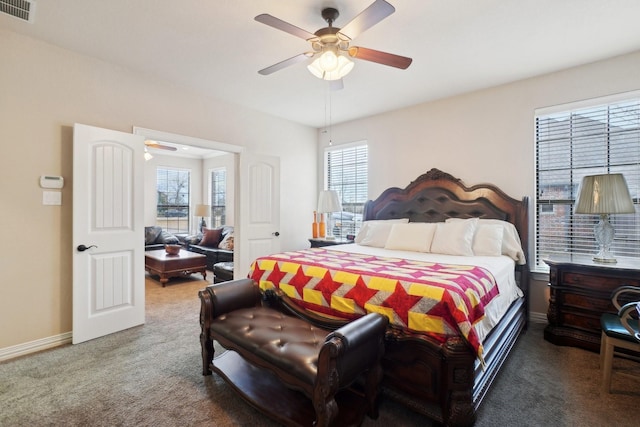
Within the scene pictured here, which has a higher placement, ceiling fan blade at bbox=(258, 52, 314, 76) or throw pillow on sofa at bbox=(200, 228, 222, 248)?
ceiling fan blade at bbox=(258, 52, 314, 76)

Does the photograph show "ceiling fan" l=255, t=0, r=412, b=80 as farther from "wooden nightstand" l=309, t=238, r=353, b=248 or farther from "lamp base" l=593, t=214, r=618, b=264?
"wooden nightstand" l=309, t=238, r=353, b=248

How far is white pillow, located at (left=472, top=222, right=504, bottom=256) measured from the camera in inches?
121

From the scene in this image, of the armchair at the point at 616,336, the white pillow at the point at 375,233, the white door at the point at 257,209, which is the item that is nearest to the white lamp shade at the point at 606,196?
the armchair at the point at 616,336

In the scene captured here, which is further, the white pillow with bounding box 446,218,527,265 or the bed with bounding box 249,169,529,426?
the white pillow with bounding box 446,218,527,265

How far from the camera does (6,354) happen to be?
8.50 ft

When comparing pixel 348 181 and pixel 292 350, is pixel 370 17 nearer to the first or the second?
pixel 292 350

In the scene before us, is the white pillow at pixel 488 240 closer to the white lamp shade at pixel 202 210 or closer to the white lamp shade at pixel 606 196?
the white lamp shade at pixel 606 196

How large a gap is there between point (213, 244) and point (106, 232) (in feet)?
11.0

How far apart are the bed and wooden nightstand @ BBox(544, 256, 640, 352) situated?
0.96 ft

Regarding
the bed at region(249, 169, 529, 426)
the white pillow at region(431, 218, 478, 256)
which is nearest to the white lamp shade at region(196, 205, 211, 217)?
the bed at region(249, 169, 529, 426)

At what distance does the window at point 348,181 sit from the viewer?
512 centimetres

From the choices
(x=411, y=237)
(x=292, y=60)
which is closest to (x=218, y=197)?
(x=411, y=237)

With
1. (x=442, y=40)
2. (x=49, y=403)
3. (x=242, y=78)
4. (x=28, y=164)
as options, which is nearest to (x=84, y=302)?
(x=49, y=403)

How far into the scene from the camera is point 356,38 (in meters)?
2.73
